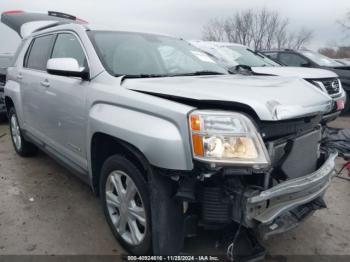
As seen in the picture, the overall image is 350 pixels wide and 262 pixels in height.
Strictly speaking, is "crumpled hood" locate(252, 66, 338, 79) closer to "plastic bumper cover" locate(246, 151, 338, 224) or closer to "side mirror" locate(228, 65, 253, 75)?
"side mirror" locate(228, 65, 253, 75)

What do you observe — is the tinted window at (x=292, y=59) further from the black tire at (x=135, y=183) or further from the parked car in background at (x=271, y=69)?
the black tire at (x=135, y=183)

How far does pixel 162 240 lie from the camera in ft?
7.18

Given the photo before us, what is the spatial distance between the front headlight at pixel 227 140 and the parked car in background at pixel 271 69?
3.23 metres

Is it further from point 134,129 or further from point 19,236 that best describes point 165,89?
point 19,236

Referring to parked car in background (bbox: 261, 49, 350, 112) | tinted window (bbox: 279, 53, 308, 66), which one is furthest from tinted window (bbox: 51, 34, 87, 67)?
tinted window (bbox: 279, 53, 308, 66)

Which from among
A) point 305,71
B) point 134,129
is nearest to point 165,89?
point 134,129

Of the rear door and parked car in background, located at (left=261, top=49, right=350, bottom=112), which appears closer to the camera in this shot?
the rear door

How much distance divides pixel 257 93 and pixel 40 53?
3050mm

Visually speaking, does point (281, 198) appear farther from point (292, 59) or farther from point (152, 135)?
point (292, 59)

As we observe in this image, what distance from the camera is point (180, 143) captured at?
6.61 ft

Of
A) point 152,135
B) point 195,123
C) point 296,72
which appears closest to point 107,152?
point 152,135

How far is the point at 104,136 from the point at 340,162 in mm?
3897

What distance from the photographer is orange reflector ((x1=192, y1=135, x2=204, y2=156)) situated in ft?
6.45

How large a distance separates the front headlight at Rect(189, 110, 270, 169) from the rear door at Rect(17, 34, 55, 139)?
7.38 ft
